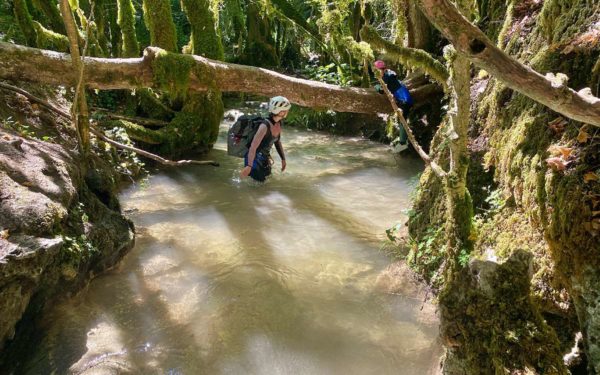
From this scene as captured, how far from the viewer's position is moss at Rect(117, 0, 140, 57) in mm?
9664

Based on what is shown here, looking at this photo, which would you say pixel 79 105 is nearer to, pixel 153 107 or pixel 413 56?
pixel 153 107

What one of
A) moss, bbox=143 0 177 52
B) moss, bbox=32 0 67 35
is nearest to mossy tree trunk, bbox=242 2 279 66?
moss, bbox=32 0 67 35

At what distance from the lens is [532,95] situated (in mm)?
2428

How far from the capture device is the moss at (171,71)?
6.73 metres

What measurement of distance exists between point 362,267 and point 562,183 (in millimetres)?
2830

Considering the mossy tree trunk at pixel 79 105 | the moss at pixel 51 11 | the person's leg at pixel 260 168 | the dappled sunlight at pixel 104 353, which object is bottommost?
the dappled sunlight at pixel 104 353

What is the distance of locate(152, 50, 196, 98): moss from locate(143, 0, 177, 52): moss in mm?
2339

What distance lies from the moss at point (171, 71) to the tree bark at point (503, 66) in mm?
5328

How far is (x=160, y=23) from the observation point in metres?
8.85

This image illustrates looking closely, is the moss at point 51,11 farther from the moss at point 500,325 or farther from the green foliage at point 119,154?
the moss at point 500,325

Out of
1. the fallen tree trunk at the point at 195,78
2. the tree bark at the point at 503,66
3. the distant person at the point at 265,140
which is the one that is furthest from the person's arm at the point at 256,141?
the tree bark at the point at 503,66

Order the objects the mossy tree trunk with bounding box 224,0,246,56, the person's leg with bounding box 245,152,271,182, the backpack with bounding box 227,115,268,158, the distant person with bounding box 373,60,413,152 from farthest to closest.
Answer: the mossy tree trunk with bounding box 224,0,246,56, the distant person with bounding box 373,60,413,152, the person's leg with bounding box 245,152,271,182, the backpack with bounding box 227,115,268,158

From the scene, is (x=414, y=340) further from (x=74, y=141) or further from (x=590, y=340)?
(x=74, y=141)

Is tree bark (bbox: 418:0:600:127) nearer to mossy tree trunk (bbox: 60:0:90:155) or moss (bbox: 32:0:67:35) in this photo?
mossy tree trunk (bbox: 60:0:90:155)
